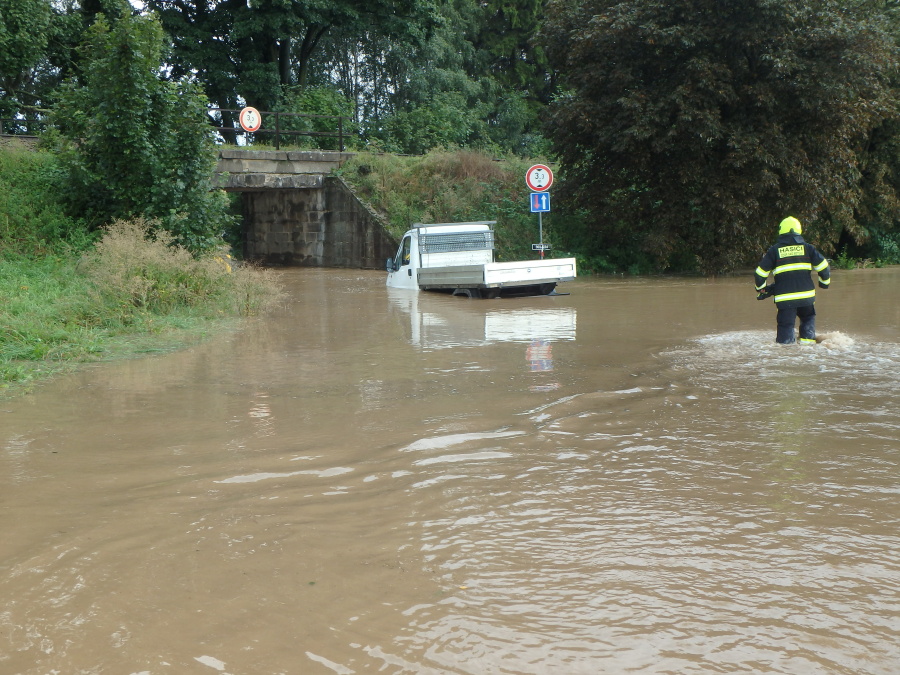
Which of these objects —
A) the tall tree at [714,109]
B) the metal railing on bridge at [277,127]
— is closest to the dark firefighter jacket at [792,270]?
the tall tree at [714,109]

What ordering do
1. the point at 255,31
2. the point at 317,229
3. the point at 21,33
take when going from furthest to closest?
the point at 255,31
the point at 317,229
the point at 21,33

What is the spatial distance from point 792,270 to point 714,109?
13660mm

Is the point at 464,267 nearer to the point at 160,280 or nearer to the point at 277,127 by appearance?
the point at 160,280

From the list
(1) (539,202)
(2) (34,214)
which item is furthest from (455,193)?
(2) (34,214)

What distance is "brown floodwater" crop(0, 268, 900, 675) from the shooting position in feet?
11.4

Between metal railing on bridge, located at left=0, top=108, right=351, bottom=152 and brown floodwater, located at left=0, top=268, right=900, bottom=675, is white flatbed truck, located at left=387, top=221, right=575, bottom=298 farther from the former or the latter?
metal railing on bridge, located at left=0, top=108, right=351, bottom=152

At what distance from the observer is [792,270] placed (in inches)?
439

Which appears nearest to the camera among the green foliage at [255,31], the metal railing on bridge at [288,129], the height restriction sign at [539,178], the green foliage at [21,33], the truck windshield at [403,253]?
the truck windshield at [403,253]

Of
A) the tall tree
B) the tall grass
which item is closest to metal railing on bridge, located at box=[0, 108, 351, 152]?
the tall tree

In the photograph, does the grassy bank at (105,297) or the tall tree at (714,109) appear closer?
the grassy bank at (105,297)

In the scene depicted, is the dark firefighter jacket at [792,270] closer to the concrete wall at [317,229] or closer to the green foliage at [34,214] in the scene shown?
the green foliage at [34,214]

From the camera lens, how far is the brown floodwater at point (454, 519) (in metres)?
3.47

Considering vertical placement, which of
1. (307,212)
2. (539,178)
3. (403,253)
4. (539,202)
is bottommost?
(403,253)

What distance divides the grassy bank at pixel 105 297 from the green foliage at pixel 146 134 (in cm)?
82
